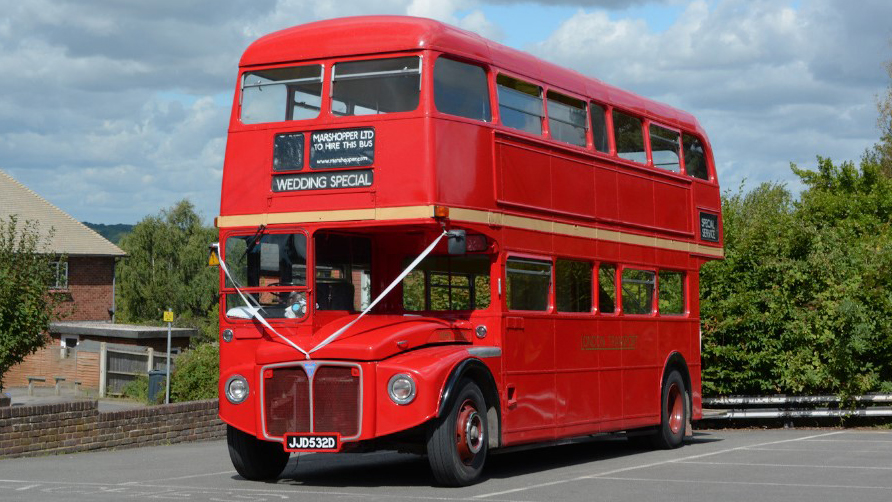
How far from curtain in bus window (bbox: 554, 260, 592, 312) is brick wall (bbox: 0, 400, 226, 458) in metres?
7.56

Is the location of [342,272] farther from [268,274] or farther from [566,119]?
[566,119]

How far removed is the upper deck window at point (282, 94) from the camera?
14.0 metres

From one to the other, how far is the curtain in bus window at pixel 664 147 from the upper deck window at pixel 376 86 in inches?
243

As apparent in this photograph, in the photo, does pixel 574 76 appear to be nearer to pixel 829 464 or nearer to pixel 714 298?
pixel 829 464

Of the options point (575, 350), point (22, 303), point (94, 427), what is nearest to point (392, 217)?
point (575, 350)

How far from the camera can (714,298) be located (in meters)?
24.4

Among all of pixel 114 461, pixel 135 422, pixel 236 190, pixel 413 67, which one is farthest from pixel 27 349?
pixel 413 67

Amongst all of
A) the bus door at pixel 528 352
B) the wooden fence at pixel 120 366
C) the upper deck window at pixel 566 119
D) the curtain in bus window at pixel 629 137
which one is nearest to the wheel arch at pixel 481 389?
the bus door at pixel 528 352

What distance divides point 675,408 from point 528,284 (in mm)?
5353

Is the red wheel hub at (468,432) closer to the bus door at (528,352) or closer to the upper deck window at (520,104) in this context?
the bus door at (528,352)

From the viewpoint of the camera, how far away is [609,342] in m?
17.4

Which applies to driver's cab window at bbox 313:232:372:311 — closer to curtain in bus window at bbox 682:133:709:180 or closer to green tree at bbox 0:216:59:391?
curtain in bus window at bbox 682:133:709:180

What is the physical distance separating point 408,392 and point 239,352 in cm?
215

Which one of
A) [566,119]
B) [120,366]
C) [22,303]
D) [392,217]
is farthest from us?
[120,366]
